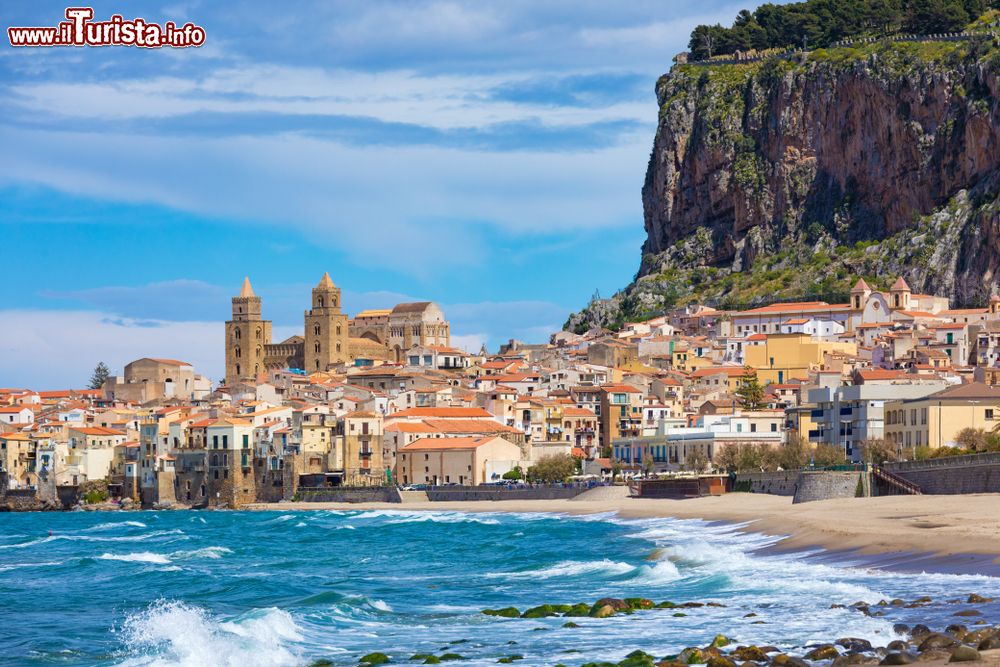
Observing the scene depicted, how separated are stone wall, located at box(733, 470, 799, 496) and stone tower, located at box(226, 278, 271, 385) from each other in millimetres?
98876

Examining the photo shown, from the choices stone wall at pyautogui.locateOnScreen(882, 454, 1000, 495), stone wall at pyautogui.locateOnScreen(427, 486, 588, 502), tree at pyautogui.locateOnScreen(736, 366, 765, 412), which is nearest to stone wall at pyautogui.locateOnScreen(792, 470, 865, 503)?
stone wall at pyautogui.locateOnScreen(882, 454, 1000, 495)

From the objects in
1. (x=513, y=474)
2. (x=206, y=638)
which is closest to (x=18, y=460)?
(x=513, y=474)

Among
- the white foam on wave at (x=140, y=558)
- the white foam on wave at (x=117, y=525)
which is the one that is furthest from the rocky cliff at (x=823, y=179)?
the white foam on wave at (x=140, y=558)

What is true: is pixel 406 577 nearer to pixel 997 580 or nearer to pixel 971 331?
pixel 997 580

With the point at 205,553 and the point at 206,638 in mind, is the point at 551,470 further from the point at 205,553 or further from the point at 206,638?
the point at 206,638

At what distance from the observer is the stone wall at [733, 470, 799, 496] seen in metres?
78.9

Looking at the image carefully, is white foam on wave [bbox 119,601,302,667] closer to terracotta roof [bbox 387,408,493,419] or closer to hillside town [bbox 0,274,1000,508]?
hillside town [bbox 0,274,1000,508]

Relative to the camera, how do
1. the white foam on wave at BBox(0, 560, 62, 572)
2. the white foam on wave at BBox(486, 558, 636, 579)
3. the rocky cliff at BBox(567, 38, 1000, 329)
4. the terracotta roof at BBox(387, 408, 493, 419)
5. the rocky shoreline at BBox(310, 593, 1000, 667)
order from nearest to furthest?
the rocky shoreline at BBox(310, 593, 1000, 667) → the white foam on wave at BBox(486, 558, 636, 579) → the white foam on wave at BBox(0, 560, 62, 572) → the terracotta roof at BBox(387, 408, 493, 419) → the rocky cliff at BBox(567, 38, 1000, 329)

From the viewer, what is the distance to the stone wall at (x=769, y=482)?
78.9m

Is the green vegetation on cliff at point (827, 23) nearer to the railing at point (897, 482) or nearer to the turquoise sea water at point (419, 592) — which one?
the turquoise sea water at point (419, 592)

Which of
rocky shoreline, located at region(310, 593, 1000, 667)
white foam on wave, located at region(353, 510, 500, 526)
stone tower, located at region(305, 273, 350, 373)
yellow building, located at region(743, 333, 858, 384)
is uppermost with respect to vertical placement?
stone tower, located at region(305, 273, 350, 373)

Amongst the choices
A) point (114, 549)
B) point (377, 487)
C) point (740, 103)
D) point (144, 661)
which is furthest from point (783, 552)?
point (740, 103)

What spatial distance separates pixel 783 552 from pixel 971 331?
79.3m

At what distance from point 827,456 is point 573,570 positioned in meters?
34.1
